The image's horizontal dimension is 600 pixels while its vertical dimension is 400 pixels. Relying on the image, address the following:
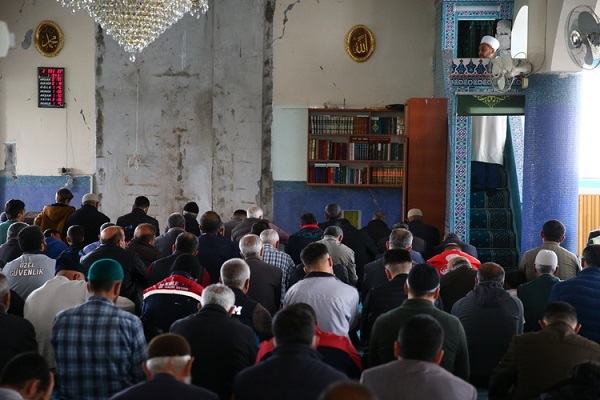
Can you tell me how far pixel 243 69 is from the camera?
12172 millimetres

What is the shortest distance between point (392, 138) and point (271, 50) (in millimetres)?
1994

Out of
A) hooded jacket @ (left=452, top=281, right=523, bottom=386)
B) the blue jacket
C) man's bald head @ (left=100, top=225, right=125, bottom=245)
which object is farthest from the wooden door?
hooded jacket @ (left=452, top=281, right=523, bottom=386)

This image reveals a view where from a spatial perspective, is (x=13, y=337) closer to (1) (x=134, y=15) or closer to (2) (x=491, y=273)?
(2) (x=491, y=273)

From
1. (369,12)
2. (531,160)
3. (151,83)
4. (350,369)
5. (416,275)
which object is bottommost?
(350,369)

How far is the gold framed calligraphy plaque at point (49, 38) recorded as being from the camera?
12.2 m

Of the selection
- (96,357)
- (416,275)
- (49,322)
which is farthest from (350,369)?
(49,322)

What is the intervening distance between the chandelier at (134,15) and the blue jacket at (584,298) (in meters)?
4.33

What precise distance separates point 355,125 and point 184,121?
2323mm

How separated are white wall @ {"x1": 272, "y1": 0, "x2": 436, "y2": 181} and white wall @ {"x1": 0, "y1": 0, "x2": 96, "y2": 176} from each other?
256 cm

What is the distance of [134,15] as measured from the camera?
8328 millimetres

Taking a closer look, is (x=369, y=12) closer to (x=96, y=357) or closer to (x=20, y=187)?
(x=20, y=187)

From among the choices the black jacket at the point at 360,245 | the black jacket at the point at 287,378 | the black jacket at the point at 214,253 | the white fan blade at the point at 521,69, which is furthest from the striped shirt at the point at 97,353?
the white fan blade at the point at 521,69

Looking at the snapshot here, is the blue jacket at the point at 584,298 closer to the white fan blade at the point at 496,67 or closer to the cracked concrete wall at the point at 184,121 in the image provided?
the white fan blade at the point at 496,67

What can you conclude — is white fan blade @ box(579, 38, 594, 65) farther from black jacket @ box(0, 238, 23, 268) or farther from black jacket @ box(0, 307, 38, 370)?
black jacket @ box(0, 307, 38, 370)
